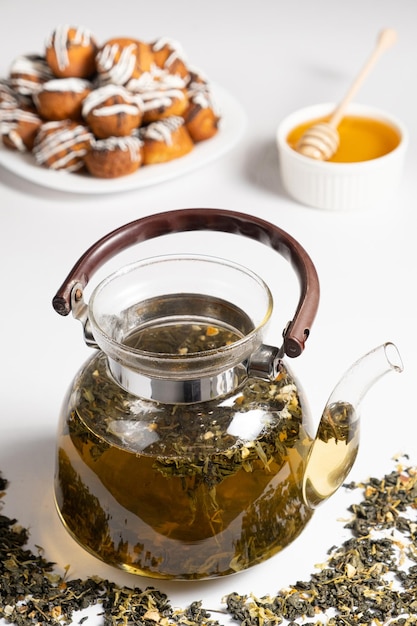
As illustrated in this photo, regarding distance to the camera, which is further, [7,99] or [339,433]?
[7,99]

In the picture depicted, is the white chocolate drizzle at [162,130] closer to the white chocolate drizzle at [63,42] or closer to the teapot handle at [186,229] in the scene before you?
the white chocolate drizzle at [63,42]

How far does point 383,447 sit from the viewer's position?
1.46m

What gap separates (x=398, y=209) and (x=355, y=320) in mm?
396

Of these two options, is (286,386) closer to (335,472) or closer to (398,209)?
(335,472)

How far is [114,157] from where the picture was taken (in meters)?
2.02

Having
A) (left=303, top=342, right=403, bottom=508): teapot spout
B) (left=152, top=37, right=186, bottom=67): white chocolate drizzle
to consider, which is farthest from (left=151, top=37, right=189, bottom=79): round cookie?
(left=303, top=342, right=403, bottom=508): teapot spout

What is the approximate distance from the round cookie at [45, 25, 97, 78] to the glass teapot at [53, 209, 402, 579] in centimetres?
100

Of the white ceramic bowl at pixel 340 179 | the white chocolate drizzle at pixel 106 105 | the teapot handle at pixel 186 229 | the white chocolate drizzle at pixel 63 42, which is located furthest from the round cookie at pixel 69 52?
the teapot handle at pixel 186 229

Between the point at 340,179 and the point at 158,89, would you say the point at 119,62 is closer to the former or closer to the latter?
the point at 158,89

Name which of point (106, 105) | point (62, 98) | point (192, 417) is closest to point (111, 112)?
point (106, 105)

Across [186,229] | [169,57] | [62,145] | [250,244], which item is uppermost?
[186,229]

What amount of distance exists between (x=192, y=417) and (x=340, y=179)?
0.95 m

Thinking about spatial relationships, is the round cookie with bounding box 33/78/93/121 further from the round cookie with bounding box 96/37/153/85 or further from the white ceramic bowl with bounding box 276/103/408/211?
the white ceramic bowl with bounding box 276/103/408/211

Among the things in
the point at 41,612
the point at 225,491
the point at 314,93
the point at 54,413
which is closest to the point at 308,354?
the point at 54,413
